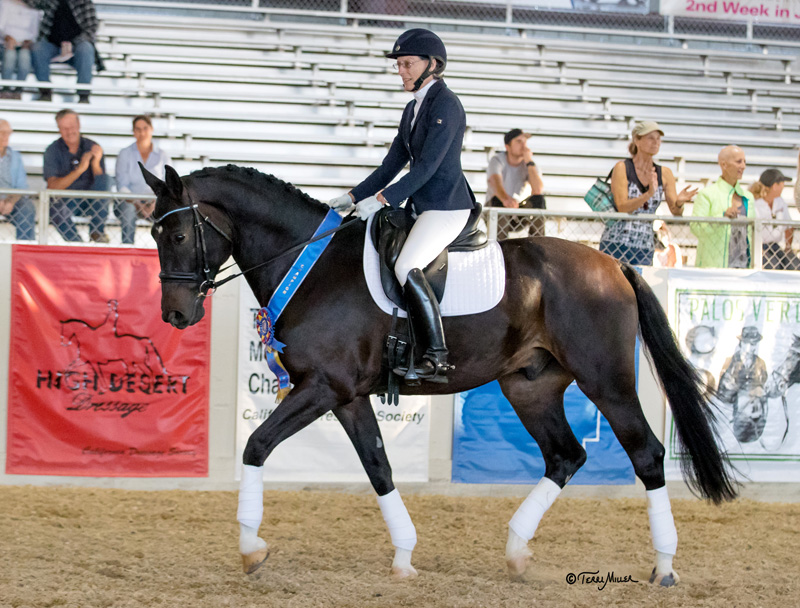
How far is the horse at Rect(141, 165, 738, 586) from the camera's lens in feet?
13.3

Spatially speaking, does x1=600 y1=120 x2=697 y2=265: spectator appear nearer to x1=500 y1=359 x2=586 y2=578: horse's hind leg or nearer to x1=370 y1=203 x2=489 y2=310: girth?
x1=500 y1=359 x2=586 y2=578: horse's hind leg

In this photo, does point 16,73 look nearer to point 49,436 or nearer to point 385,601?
point 49,436

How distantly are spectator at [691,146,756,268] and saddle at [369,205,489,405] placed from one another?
11.0 feet

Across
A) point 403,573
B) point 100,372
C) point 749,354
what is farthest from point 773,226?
point 100,372

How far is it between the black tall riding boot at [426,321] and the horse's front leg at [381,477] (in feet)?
1.39

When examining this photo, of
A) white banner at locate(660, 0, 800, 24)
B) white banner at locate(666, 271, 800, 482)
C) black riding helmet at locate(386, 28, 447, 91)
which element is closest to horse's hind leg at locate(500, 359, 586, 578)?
black riding helmet at locate(386, 28, 447, 91)

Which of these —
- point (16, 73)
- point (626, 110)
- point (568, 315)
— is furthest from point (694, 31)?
point (568, 315)

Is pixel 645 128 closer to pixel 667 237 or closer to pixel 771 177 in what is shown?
pixel 667 237

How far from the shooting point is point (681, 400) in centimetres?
455

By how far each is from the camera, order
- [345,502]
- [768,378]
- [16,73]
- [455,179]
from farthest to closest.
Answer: [16,73], [768,378], [345,502], [455,179]

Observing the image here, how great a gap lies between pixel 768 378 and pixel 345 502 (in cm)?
344

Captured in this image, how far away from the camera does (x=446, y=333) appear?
14.1ft

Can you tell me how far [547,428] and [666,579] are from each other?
957 mm

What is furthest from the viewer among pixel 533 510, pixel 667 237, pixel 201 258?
pixel 667 237
